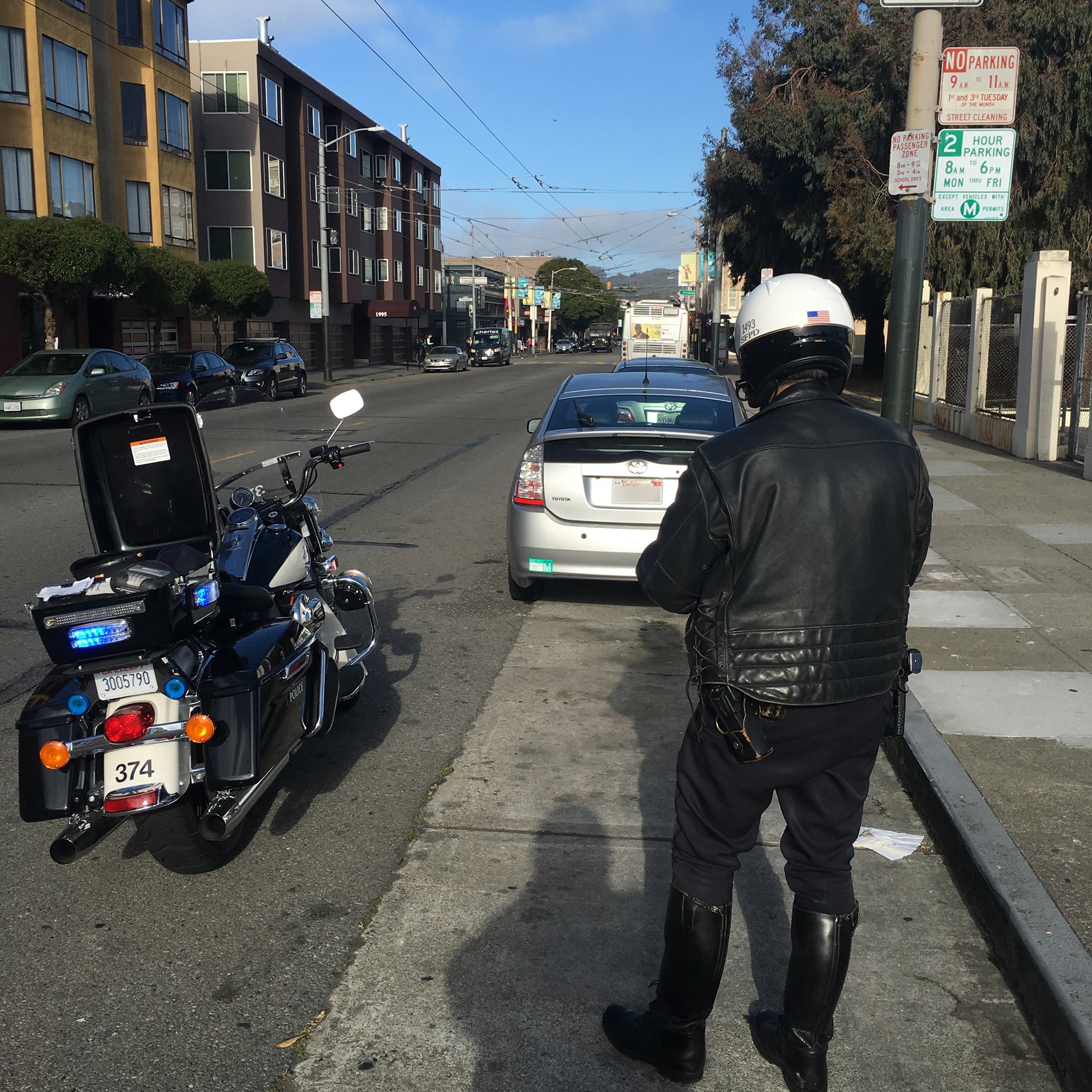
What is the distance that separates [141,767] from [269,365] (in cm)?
2951

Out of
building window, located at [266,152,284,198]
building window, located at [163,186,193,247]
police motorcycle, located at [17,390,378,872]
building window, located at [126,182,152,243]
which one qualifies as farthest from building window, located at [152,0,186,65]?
police motorcycle, located at [17,390,378,872]

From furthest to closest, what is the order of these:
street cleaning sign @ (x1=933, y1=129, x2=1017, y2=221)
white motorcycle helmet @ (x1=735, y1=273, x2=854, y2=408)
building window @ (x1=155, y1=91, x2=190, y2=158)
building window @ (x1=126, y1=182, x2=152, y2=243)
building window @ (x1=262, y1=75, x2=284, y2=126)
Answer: building window @ (x1=262, y1=75, x2=284, y2=126) < building window @ (x1=155, y1=91, x2=190, y2=158) < building window @ (x1=126, y1=182, x2=152, y2=243) < street cleaning sign @ (x1=933, y1=129, x2=1017, y2=221) < white motorcycle helmet @ (x1=735, y1=273, x2=854, y2=408)

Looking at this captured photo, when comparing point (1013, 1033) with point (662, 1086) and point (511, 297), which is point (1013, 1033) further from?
point (511, 297)

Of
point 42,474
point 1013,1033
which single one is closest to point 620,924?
point 1013,1033

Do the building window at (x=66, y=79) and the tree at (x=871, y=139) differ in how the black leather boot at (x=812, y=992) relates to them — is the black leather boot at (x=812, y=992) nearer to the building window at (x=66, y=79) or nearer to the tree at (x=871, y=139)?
the tree at (x=871, y=139)

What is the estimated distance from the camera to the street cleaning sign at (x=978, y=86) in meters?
7.83

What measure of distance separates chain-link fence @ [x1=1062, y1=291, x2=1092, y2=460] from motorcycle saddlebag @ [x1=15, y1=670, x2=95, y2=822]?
1247 centimetres

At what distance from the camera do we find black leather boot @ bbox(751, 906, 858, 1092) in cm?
274

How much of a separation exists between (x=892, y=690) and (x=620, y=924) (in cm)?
135

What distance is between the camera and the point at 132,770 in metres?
3.45

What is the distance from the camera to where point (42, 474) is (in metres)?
14.0

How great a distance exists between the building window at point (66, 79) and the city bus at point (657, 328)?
60.2 ft

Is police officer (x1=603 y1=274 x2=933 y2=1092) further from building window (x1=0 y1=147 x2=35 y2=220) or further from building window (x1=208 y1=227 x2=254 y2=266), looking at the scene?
building window (x1=208 y1=227 x2=254 y2=266)

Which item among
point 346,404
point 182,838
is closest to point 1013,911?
point 182,838
